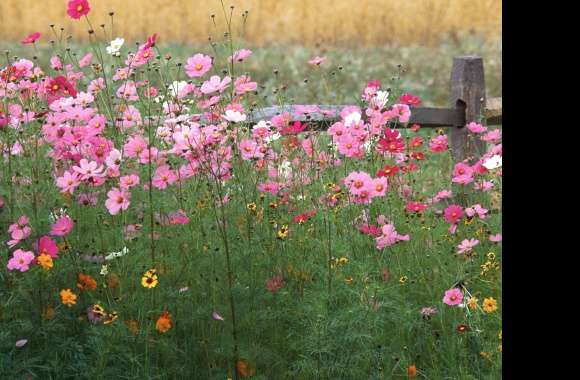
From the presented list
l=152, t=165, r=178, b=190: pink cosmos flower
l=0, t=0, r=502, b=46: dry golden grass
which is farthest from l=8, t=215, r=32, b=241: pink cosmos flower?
l=0, t=0, r=502, b=46: dry golden grass

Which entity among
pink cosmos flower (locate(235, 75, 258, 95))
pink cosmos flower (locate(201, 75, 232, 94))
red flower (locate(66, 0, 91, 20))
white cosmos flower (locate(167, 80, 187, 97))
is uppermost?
red flower (locate(66, 0, 91, 20))

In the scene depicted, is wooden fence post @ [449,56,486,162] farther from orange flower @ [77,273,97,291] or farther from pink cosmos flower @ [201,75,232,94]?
orange flower @ [77,273,97,291]

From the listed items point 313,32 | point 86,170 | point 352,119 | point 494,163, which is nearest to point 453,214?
point 494,163

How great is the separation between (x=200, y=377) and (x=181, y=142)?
30.8 inches

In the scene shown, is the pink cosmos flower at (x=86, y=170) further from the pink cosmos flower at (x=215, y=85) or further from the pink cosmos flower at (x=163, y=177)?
the pink cosmos flower at (x=215, y=85)

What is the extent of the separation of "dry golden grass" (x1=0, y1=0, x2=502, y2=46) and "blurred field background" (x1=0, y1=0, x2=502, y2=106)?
0.05ft

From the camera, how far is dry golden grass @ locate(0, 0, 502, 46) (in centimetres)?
1250

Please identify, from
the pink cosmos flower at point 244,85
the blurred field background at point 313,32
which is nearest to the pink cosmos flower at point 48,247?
the pink cosmos flower at point 244,85

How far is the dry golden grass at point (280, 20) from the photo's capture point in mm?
12500

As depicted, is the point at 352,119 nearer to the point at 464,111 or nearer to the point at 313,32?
the point at 464,111

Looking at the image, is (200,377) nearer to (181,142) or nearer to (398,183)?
(181,142)

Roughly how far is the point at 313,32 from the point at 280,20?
60 centimetres

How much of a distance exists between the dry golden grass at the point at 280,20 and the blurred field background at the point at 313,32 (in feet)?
0.05

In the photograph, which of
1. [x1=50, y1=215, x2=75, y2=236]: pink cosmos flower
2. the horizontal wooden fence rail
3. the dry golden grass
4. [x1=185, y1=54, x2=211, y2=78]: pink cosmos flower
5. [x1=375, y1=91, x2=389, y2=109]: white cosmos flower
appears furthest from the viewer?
the dry golden grass
